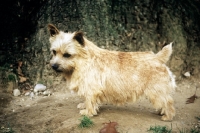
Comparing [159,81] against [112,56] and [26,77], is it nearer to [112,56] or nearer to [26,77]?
[112,56]

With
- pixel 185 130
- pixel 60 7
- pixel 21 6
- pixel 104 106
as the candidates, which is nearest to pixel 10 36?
pixel 21 6

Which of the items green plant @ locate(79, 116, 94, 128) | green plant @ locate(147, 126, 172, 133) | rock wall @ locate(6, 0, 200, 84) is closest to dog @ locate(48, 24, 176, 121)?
green plant @ locate(79, 116, 94, 128)

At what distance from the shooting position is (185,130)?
467 cm

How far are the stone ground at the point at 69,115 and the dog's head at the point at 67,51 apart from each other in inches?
40.6

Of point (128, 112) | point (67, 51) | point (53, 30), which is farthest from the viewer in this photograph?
point (128, 112)

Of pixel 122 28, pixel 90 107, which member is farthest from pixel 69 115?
pixel 122 28

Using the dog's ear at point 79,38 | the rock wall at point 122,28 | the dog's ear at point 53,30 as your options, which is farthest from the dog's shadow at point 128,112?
the dog's ear at point 53,30

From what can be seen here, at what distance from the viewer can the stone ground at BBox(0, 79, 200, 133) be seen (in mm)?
4695

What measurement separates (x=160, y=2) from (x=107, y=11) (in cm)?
139

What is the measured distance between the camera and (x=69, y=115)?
5105 mm

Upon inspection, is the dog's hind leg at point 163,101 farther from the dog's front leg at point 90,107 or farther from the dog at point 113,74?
the dog's front leg at point 90,107

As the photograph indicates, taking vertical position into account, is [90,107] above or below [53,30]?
below

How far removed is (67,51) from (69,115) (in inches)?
51.8

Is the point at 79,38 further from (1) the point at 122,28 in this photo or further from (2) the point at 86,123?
(1) the point at 122,28
